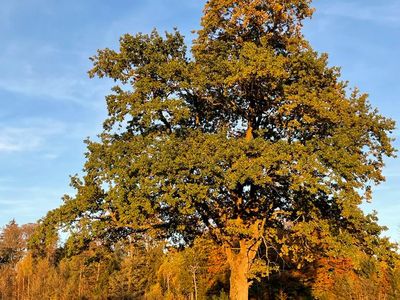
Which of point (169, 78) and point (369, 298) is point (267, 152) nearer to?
point (169, 78)

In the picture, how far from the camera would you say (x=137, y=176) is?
63.0ft

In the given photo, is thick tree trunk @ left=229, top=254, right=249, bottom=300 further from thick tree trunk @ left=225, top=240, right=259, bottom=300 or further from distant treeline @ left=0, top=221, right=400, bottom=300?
distant treeline @ left=0, top=221, right=400, bottom=300

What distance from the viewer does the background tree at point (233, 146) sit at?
747 inches


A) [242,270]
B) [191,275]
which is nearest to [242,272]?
[242,270]

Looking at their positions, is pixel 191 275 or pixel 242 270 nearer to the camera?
pixel 242 270

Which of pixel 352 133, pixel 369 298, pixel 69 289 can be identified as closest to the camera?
pixel 352 133

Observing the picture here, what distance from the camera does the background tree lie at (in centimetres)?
1897

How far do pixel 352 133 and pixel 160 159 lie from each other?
910 centimetres

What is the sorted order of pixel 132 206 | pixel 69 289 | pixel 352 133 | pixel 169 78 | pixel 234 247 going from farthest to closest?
pixel 69 289 → pixel 234 247 → pixel 169 78 → pixel 352 133 → pixel 132 206

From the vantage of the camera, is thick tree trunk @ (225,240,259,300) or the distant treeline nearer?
thick tree trunk @ (225,240,259,300)

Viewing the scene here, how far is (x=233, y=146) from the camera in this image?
763 inches

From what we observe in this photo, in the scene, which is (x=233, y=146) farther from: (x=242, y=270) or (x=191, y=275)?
(x=191, y=275)

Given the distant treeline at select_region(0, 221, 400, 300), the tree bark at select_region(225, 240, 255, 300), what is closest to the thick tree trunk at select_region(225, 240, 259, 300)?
the tree bark at select_region(225, 240, 255, 300)

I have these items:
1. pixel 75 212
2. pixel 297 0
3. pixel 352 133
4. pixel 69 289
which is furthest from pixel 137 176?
pixel 69 289
